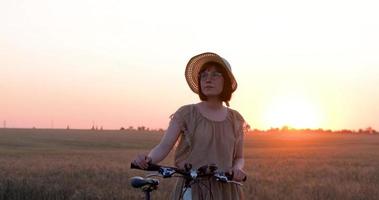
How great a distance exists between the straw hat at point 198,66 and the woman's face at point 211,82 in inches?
2.7

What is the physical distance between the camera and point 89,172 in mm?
17391

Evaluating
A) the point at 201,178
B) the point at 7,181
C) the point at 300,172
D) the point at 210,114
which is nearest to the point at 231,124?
the point at 210,114

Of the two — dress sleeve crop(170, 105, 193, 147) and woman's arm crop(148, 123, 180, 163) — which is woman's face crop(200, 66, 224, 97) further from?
woman's arm crop(148, 123, 180, 163)

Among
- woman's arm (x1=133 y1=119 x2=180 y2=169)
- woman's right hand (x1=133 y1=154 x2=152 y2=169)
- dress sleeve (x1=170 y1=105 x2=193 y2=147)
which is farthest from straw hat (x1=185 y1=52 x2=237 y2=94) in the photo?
woman's right hand (x1=133 y1=154 x2=152 y2=169)

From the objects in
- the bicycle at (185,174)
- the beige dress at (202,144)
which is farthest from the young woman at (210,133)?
the bicycle at (185,174)

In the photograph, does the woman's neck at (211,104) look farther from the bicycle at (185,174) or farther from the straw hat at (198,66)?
the bicycle at (185,174)

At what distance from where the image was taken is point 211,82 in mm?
4719

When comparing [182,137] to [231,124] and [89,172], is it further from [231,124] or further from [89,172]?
[89,172]

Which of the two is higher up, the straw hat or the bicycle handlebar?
the straw hat

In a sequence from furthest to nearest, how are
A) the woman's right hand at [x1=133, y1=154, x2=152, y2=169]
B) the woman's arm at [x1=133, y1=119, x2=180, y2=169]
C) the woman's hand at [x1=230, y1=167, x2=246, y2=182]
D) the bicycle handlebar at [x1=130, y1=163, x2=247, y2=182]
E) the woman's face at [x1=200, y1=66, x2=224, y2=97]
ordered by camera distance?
the woman's face at [x1=200, y1=66, x2=224, y2=97] → the woman's arm at [x1=133, y1=119, x2=180, y2=169] → the woman's hand at [x1=230, y1=167, x2=246, y2=182] → the woman's right hand at [x1=133, y1=154, x2=152, y2=169] → the bicycle handlebar at [x1=130, y1=163, x2=247, y2=182]

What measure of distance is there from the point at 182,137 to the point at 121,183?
34.8ft

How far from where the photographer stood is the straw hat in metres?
4.73

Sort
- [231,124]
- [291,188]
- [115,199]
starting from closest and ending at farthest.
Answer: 1. [231,124]
2. [115,199]
3. [291,188]

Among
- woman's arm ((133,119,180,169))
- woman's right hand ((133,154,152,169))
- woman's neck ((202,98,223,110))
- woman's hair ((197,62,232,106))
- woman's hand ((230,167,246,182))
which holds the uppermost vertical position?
woman's hair ((197,62,232,106))
